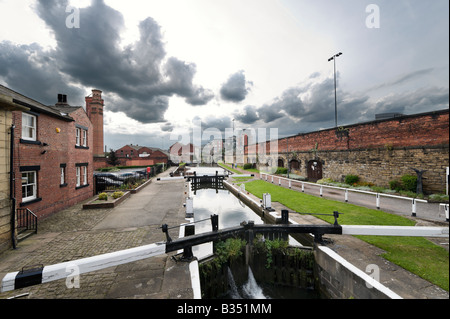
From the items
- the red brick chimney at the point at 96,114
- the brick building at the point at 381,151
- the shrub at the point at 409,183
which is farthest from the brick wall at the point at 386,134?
the red brick chimney at the point at 96,114

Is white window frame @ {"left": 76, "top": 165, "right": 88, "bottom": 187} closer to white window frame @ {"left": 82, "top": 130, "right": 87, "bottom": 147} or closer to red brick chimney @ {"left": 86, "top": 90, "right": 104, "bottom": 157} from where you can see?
white window frame @ {"left": 82, "top": 130, "right": 87, "bottom": 147}

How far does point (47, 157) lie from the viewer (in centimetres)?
898

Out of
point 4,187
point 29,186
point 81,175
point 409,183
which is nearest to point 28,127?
point 29,186

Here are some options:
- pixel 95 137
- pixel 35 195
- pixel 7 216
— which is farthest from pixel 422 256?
pixel 95 137

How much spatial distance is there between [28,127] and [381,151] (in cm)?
2068

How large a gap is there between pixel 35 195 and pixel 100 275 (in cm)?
704

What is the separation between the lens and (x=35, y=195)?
826cm

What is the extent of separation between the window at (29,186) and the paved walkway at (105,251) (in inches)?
50.2

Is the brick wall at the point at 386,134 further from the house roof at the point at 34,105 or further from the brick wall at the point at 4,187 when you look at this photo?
the house roof at the point at 34,105

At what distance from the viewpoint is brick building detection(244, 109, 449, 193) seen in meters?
9.99

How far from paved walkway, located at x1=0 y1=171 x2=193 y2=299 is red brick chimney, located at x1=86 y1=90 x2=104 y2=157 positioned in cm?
3155

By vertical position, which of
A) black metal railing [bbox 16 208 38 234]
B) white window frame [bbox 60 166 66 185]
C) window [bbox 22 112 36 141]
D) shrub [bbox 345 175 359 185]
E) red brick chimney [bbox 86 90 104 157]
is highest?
red brick chimney [bbox 86 90 104 157]

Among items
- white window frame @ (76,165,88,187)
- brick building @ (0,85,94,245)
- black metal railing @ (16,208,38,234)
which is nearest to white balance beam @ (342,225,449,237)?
brick building @ (0,85,94,245)

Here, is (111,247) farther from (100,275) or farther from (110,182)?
(110,182)
